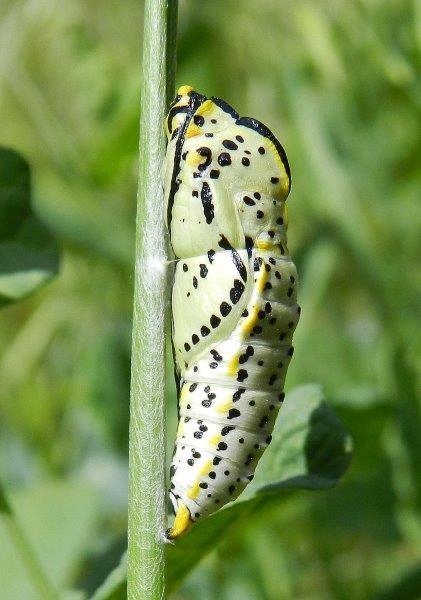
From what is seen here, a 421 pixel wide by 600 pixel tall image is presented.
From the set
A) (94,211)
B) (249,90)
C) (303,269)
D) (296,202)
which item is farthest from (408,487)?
(249,90)

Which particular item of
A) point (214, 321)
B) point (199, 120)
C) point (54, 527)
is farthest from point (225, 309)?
point (54, 527)

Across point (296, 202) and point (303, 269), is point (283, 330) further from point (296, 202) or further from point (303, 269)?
point (296, 202)

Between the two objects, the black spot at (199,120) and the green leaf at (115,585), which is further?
the black spot at (199,120)

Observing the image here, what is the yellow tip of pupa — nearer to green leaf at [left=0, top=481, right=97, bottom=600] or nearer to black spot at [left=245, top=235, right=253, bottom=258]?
black spot at [left=245, top=235, right=253, bottom=258]

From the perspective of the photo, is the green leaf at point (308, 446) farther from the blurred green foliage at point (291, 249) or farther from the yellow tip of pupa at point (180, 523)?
the blurred green foliage at point (291, 249)

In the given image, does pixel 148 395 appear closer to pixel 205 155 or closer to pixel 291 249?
pixel 205 155

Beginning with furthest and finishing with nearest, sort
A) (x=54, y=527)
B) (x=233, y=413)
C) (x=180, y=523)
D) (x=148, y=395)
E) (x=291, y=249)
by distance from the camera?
1. (x=291, y=249)
2. (x=54, y=527)
3. (x=233, y=413)
4. (x=180, y=523)
5. (x=148, y=395)

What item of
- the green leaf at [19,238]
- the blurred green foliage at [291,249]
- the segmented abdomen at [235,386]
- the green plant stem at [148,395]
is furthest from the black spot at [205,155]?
the blurred green foliage at [291,249]
